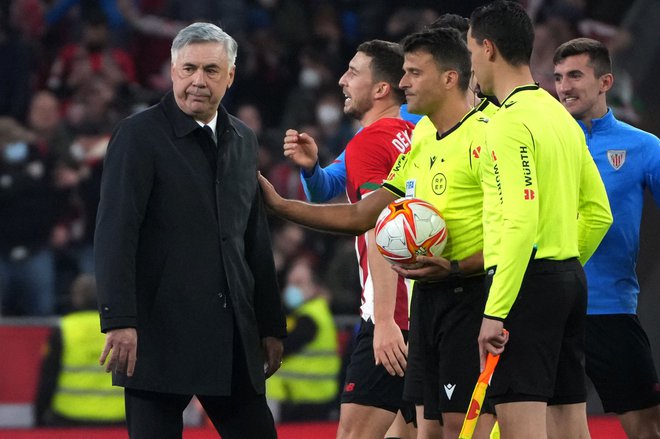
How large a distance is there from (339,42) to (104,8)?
228 centimetres

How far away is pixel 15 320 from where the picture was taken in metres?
9.49

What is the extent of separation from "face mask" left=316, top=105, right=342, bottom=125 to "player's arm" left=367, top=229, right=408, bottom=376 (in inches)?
252

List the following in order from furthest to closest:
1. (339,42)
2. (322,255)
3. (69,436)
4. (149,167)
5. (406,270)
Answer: (339,42)
(322,255)
(69,436)
(406,270)
(149,167)

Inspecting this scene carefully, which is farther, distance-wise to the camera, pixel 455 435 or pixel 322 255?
pixel 322 255

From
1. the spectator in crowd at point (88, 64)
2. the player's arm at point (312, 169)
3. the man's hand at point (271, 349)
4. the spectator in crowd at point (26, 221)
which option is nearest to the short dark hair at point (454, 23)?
the player's arm at point (312, 169)

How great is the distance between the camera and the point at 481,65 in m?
4.96

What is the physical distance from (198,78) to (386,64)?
1627 mm

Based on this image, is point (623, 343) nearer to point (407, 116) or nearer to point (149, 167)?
point (407, 116)

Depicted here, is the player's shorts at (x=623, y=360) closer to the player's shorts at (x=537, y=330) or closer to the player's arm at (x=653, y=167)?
the player's arm at (x=653, y=167)

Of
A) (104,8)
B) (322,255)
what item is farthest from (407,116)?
(104,8)

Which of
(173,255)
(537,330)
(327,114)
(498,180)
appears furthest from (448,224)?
(327,114)

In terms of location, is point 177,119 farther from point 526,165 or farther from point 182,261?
point 526,165

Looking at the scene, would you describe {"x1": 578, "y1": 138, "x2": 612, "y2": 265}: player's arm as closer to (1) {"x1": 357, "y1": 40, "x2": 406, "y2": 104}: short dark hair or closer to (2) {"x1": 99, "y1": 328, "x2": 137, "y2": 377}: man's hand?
(1) {"x1": 357, "y1": 40, "x2": 406, "y2": 104}: short dark hair

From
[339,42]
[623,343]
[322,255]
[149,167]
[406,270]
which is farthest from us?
[339,42]
